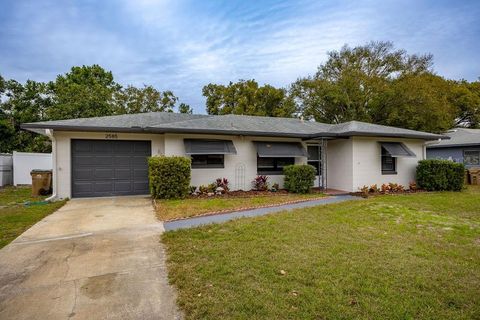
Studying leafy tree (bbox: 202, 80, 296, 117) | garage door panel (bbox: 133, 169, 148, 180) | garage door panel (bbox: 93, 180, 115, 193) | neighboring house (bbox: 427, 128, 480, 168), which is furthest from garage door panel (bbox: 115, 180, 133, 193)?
neighboring house (bbox: 427, 128, 480, 168)

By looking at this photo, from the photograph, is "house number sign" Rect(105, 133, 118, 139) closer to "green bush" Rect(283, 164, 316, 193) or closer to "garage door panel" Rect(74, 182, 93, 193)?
"garage door panel" Rect(74, 182, 93, 193)

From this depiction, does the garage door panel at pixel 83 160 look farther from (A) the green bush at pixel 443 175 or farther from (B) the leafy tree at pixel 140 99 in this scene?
(B) the leafy tree at pixel 140 99

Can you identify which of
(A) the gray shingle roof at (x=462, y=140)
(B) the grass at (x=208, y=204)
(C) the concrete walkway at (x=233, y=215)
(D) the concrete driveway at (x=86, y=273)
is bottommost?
(D) the concrete driveway at (x=86, y=273)

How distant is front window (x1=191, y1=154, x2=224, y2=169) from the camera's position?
1212 centimetres

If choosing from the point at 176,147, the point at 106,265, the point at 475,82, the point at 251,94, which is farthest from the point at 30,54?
the point at 475,82

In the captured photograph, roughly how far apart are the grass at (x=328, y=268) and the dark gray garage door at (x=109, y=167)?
267 inches

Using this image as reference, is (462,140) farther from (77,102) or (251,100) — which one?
(77,102)

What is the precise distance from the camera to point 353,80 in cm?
2545

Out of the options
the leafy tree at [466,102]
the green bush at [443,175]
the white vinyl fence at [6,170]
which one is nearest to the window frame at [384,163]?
the green bush at [443,175]

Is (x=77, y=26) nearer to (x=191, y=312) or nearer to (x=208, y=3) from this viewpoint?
(x=208, y=3)

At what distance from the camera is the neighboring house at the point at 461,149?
19.7 m

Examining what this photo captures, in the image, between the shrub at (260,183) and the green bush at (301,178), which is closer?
the green bush at (301,178)

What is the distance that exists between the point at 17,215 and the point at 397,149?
50.1 feet

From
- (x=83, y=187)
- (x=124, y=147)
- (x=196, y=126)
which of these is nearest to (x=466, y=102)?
(x=196, y=126)
